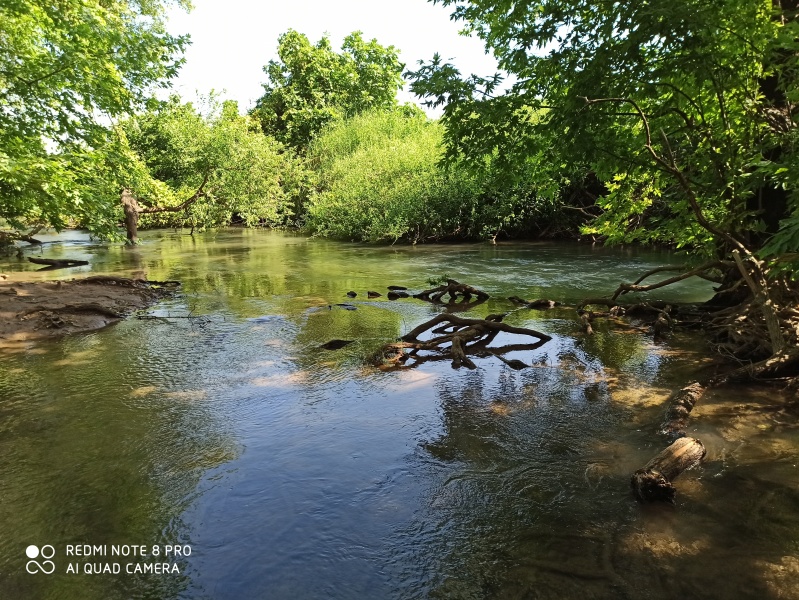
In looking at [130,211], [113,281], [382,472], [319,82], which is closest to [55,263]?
[113,281]

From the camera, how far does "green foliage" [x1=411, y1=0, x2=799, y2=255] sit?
6059 millimetres

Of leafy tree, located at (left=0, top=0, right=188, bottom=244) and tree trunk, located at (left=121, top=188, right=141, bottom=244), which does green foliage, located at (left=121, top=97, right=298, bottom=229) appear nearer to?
tree trunk, located at (left=121, top=188, right=141, bottom=244)

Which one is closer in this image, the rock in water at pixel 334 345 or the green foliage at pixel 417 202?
the rock in water at pixel 334 345

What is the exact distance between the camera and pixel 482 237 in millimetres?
27969

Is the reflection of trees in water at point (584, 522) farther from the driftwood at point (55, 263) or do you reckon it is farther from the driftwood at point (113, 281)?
the driftwood at point (55, 263)

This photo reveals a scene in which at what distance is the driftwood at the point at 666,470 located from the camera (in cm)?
404

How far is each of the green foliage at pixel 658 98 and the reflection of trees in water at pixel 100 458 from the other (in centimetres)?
534

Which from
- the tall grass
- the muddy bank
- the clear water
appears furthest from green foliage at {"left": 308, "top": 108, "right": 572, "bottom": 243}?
the clear water

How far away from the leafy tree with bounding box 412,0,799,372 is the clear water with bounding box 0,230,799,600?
203 cm

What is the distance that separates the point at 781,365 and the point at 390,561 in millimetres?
5314

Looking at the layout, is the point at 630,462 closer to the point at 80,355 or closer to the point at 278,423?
the point at 278,423

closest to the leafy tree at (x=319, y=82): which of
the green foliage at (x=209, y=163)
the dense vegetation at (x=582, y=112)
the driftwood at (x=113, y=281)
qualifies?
the green foliage at (x=209, y=163)

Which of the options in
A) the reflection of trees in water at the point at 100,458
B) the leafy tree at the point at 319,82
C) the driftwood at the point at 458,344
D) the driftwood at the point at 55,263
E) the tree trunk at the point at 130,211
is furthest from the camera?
the leafy tree at the point at 319,82

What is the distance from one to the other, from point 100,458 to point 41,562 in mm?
1515
